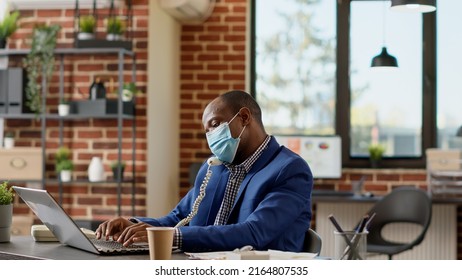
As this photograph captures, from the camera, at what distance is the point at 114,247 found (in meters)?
2.52

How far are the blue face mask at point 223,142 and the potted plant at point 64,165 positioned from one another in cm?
271

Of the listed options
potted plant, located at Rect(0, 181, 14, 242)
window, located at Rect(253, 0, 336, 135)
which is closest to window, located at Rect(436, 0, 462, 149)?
window, located at Rect(253, 0, 336, 135)

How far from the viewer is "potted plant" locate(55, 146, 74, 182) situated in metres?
5.40

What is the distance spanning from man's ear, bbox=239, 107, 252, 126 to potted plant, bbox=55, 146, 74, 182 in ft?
8.93

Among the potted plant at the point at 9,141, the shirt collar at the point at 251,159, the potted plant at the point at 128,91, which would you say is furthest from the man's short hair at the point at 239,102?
the potted plant at the point at 9,141

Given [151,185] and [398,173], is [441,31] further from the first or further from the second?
[151,185]

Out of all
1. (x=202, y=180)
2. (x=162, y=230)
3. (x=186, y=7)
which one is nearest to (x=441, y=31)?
(x=186, y=7)

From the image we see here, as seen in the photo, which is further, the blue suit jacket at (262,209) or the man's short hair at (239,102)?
the man's short hair at (239,102)

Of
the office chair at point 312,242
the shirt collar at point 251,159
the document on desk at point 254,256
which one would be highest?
the shirt collar at point 251,159

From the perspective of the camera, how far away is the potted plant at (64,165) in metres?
5.40

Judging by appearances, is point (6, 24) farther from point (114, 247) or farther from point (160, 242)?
point (160, 242)

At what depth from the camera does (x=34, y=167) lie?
5.41 meters

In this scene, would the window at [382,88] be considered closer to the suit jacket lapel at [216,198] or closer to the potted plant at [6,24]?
the potted plant at [6,24]

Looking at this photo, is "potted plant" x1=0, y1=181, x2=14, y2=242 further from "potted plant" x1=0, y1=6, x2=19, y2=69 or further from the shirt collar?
"potted plant" x1=0, y1=6, x2=19, y2=69
